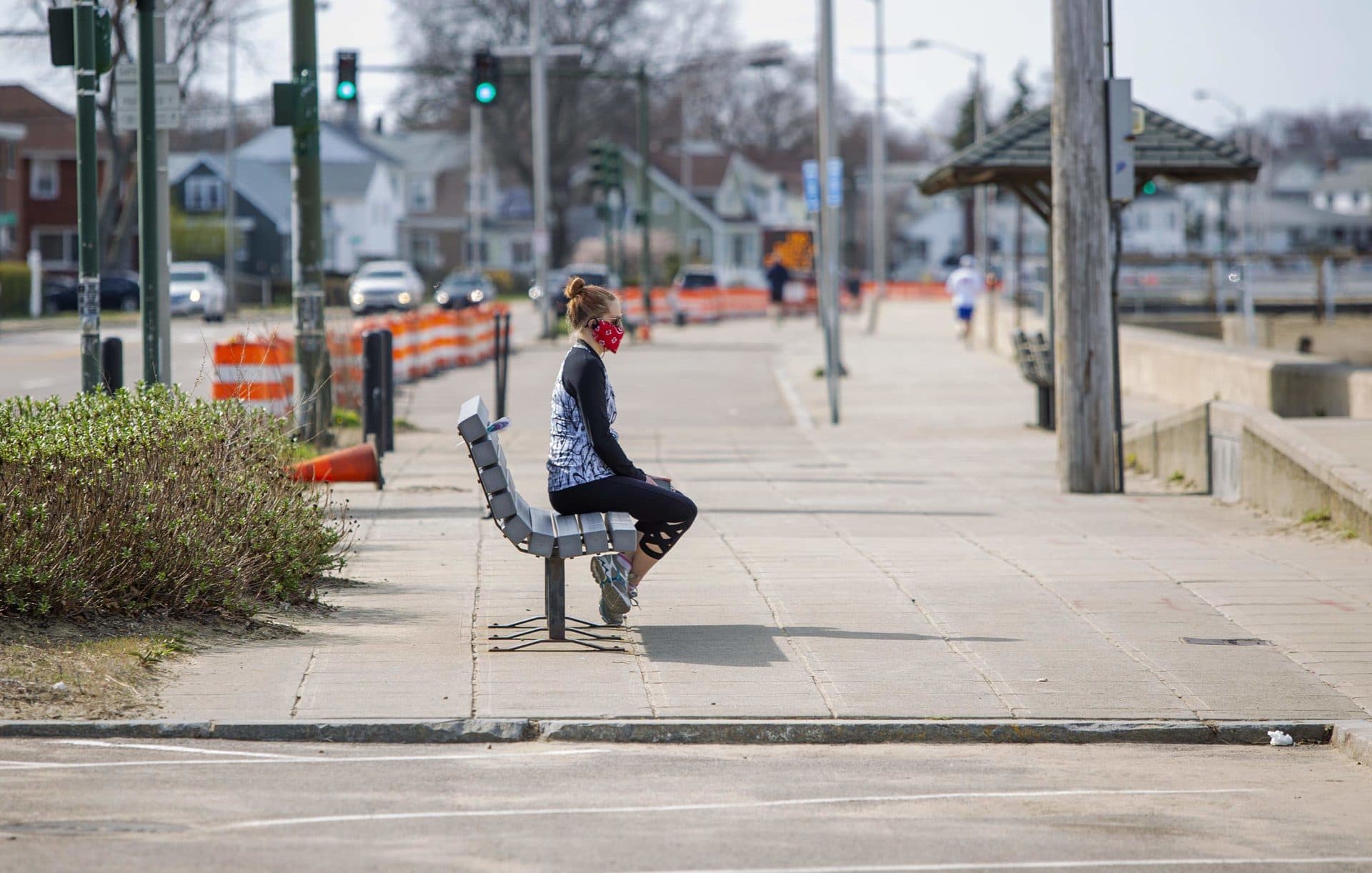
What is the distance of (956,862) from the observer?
16.2ft

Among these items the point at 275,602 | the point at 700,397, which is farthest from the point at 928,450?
the point at 275,602

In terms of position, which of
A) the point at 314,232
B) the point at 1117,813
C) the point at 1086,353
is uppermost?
the point at 314,232

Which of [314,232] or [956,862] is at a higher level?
[314,232]

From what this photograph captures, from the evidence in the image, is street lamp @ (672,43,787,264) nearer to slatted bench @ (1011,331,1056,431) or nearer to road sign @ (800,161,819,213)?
road sign @ (800,161,819,213)

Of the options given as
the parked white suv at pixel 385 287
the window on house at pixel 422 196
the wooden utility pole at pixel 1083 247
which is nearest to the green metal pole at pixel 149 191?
the wooden utility pole at pixel 1083 247

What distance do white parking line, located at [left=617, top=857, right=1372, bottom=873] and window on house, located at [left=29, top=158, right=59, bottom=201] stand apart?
68.4m

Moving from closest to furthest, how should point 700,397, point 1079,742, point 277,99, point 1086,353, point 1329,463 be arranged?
point 1079,742 < point 1329,463 < point 1086,353 < point 277,99 < point 700,397

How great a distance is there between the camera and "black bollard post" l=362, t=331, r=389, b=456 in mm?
14664

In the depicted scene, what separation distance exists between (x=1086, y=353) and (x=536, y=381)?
16.4 m

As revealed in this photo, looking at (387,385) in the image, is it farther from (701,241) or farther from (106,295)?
(701,241)

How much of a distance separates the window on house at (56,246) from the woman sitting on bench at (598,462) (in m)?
64.7

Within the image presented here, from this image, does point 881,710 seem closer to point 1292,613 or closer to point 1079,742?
point 1079,742

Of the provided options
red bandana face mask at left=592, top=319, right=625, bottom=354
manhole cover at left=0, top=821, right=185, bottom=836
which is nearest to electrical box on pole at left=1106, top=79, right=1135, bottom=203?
red bandana face mask at left=592, top=319, right=625, bottom=354

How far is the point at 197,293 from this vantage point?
5000cm
